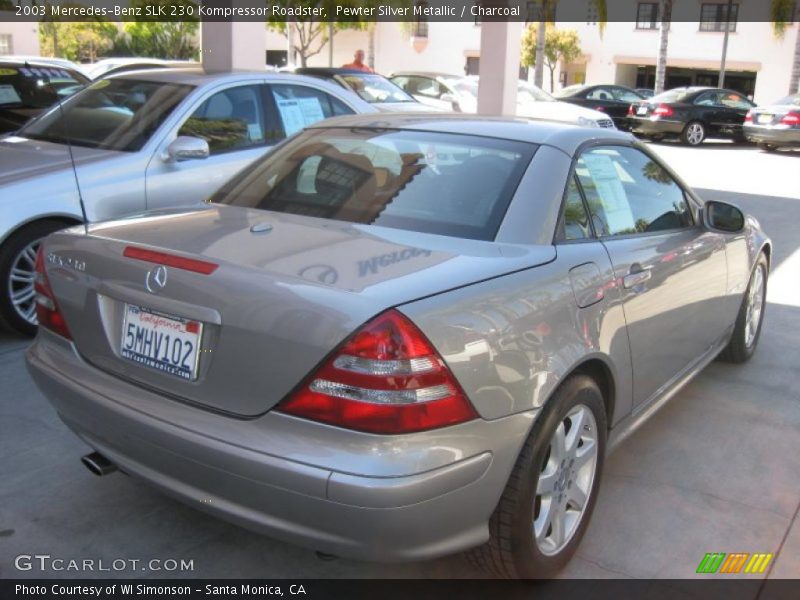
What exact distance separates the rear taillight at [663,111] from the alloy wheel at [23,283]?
59.2 ft

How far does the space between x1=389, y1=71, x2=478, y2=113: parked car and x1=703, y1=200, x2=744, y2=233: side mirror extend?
12974 millimetres

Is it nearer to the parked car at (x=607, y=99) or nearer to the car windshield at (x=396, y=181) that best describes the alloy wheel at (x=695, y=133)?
the parked car at (x=607, y=99)

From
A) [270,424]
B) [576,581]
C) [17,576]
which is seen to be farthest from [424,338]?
[17,576]

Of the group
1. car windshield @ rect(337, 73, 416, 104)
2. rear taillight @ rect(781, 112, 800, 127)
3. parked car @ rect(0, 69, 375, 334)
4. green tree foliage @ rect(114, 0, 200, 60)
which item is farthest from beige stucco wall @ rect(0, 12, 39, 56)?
parked car @ rect(0, 69, 375, 334)

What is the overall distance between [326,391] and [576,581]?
128cm

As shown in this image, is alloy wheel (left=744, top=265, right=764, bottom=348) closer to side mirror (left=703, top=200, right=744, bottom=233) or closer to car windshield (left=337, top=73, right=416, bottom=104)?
side mirror (left=703, top=200, right=744, bottom=233)

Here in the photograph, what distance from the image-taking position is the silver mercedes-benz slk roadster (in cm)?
228

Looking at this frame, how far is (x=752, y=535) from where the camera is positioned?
10.8 feet

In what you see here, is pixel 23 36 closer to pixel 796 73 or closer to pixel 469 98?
pixel 469 98

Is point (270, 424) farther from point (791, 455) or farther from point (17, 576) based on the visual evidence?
point (791, 455)

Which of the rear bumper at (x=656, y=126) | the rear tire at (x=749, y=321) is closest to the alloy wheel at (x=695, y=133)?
the rear bumper at (x=656, y=126)

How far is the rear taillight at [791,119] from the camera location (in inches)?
709

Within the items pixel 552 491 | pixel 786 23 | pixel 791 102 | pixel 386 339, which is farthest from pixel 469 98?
pixel 786 23

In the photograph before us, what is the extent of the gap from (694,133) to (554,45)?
22316 millimetres
